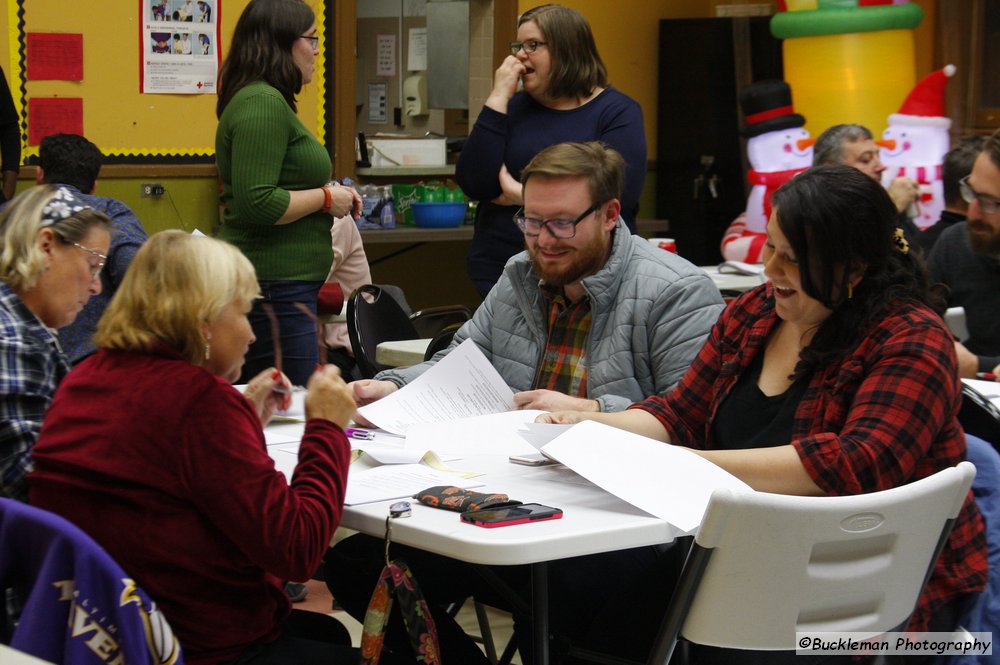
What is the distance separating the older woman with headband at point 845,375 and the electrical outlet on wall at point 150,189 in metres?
4.33

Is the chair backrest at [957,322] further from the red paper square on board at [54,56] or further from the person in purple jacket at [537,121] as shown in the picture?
the red paper square on board at [54,56]

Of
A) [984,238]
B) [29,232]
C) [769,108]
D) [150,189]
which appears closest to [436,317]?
[150,189]

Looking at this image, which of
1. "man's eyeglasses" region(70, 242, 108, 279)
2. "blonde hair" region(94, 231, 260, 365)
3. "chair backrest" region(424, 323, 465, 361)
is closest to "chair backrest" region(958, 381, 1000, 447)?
"blonde hair" region(94, 231, 260, 365)

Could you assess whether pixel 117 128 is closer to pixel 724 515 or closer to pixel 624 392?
pixel 624 392

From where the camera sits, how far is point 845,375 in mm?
1991

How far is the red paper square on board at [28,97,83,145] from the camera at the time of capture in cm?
562

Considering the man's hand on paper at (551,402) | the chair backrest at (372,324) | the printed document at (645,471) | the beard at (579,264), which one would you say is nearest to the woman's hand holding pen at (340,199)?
the chair backrest at (372,324)

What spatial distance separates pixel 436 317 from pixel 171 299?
308 centimetres

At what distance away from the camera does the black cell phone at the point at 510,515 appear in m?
1.69

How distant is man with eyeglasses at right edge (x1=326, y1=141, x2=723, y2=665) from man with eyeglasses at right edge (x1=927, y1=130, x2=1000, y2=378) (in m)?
0.81

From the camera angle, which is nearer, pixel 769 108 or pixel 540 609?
pixel 540 609

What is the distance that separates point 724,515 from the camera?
1.54 m

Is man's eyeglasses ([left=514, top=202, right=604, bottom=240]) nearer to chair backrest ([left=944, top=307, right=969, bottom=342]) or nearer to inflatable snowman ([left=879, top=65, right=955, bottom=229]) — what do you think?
chair backrest ([left=944, top=307, right=969, bottom=342])

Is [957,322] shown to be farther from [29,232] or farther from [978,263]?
[29,232]
